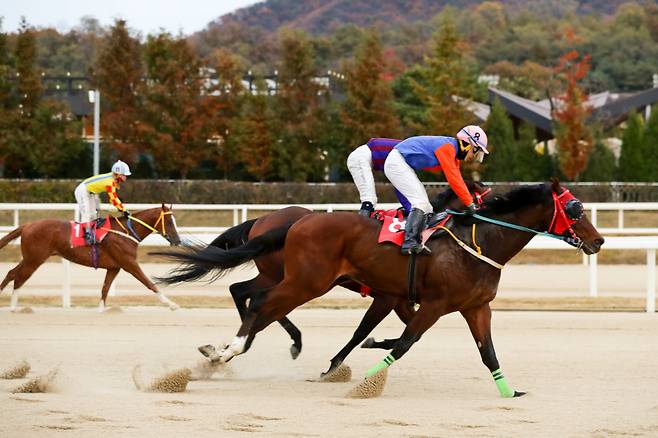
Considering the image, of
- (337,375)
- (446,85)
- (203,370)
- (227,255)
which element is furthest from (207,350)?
(446,85)

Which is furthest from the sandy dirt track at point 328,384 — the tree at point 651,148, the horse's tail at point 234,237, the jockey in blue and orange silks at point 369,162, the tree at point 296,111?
the tree at point 296,111

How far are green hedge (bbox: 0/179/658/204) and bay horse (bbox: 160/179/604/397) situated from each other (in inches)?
731

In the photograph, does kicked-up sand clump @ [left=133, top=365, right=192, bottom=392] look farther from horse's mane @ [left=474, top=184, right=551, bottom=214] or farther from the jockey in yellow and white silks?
the jockey in yellow and white silks

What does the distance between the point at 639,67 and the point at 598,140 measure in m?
63.9

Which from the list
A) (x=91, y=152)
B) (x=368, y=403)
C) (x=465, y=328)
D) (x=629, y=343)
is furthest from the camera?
(x=91, y=152)

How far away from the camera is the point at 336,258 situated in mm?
7867

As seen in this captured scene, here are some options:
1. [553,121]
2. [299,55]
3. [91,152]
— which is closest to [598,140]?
[553,121]

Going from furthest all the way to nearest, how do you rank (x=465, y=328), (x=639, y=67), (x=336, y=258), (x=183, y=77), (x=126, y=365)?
(x=639, y=67) < (x=183, y=77) < (x=465, y=328) < (x=126, y=365) < (x=336, y=258)

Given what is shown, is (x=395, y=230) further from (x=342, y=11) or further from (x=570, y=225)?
(x=342, y=11)

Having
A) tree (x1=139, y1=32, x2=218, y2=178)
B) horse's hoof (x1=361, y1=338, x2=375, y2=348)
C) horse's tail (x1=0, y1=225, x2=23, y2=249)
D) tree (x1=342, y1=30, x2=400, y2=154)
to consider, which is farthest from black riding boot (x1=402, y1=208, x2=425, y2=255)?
tree (x1=139, y1=32, x2=218, y2=178)

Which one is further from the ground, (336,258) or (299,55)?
(299,55)

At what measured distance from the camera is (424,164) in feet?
26.7

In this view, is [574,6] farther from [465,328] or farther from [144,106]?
[465,328]

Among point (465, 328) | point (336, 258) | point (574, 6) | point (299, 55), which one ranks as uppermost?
point (574, 6)
